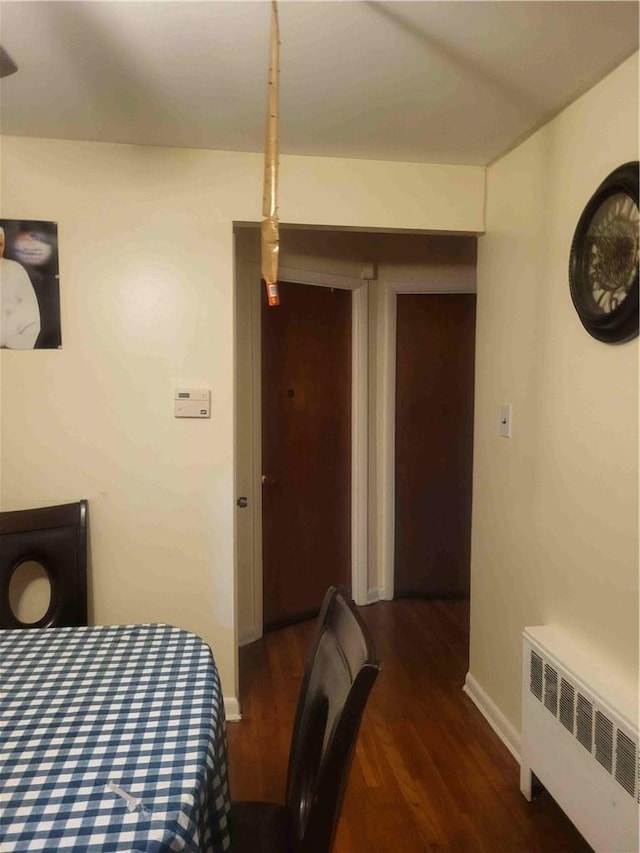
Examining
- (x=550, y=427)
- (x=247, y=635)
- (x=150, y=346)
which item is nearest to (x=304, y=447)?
(x=247, y=635)

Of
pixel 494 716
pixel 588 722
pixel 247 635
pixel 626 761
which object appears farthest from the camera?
pixel 247 635

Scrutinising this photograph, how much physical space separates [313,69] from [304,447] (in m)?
2.03

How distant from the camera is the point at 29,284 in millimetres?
2197

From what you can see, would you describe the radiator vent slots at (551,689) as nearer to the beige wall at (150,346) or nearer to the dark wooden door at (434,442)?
the beige wall at (150,346)

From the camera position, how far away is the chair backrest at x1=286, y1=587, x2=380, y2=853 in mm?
942

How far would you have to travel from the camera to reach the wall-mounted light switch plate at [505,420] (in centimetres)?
228

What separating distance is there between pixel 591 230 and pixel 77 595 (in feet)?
6.90

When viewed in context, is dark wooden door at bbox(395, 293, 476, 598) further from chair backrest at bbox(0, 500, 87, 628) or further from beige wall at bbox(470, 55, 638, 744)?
chair backrest at bbox(0, 500, 87, 628)

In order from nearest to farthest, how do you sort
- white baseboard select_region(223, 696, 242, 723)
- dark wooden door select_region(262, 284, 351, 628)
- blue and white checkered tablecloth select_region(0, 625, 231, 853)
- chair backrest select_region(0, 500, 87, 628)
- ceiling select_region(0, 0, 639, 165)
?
blue and white checkered tablecloth select_region(0, 625, 231, 853) < ceiling select_region(0, 0, 639, 165) < chair backrest select_region(0, 500, 87, 628) < white baseboard select_region(223, 696, 242, 723) < dark wooden door select_region(262, 284, 351, 628)

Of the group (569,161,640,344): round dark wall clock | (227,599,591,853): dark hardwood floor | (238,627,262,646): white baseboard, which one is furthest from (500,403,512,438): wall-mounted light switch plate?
(238,627,262,646): white baseboard

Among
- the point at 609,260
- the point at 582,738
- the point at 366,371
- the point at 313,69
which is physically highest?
the point at 313,69

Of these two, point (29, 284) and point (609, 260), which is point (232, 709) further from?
point (609, 260)

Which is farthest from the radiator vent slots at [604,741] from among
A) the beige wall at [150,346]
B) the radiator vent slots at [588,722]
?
the beige wall at [150,346]

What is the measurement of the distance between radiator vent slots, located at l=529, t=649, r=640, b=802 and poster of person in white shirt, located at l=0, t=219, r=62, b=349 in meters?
2.07
